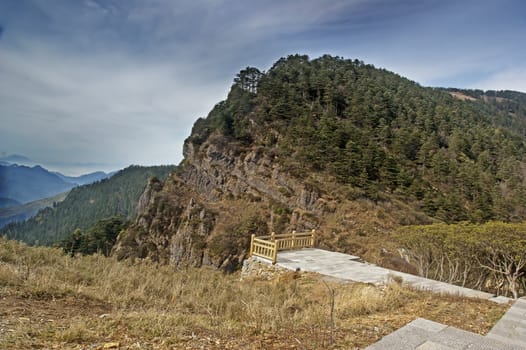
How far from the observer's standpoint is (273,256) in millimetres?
10102

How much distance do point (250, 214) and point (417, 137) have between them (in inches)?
772

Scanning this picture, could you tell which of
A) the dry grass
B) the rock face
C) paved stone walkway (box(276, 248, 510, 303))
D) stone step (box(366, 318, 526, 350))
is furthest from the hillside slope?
stone step (box(366, 318, 526, 350))

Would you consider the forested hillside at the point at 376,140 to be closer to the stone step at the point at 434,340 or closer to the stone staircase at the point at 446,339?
the stone staircase at the point at 446,339

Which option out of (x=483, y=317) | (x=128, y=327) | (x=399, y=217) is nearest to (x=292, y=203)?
(x=399, y=217)

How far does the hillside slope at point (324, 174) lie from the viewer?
22578 millimetres

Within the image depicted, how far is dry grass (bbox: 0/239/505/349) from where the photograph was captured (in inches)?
101

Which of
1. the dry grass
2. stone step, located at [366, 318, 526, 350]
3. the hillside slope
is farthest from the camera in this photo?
the hillside slope

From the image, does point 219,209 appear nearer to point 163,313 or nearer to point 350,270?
point 350,270

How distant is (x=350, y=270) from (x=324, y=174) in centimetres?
1805

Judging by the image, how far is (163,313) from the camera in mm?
3211

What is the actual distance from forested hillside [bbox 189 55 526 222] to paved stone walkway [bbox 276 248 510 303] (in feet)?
42.6

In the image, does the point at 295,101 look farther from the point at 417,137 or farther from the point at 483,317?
the point at 483,317

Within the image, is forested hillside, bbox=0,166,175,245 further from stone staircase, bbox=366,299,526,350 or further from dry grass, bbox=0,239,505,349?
stone staircase, bbox=366,299,526,350

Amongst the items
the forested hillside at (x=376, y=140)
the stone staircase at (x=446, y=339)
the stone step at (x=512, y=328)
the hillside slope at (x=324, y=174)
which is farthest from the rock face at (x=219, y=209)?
the stone staircase at (x=446, y=339)
